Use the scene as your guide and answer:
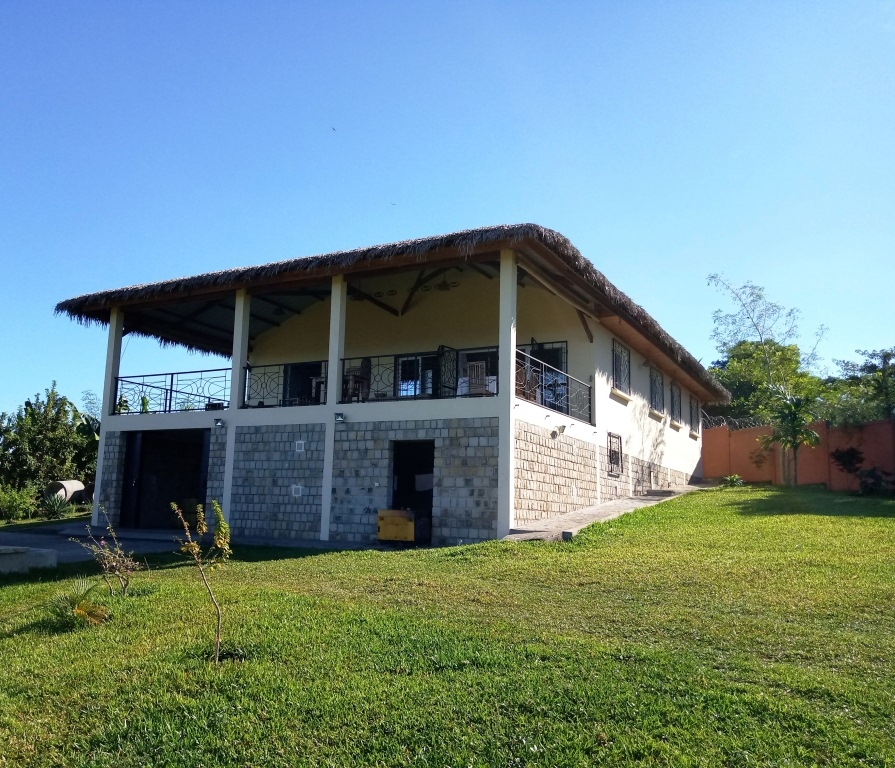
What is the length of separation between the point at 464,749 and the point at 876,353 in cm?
2949

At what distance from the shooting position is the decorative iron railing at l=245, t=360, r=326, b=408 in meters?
17.6

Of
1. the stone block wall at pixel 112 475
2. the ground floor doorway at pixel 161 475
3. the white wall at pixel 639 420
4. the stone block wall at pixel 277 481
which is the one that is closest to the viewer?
the stone block wall at pixel 277 481

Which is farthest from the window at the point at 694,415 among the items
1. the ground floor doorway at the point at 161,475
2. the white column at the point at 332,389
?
the ground floor doorway at the point at 161,475

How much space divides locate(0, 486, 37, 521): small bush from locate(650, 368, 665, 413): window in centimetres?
1560

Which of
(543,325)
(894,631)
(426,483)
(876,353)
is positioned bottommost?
(894,631)

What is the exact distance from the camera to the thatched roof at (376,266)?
11945 millimetres

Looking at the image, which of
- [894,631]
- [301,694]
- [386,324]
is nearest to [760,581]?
[894,631]

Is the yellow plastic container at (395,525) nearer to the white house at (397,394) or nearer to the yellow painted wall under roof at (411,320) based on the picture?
the white house at (397,394)

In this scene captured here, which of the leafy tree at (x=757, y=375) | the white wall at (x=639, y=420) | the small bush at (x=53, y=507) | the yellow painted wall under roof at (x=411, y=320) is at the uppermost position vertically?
the leafy tree at (x=757, y=375)

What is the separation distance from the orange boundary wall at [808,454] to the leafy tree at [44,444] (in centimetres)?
1899

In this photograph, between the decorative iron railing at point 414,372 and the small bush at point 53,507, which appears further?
the small bush at point 53,507

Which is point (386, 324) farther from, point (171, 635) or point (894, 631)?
point (894, 631)

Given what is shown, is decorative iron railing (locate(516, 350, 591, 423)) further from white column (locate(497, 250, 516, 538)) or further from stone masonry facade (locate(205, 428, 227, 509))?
stone masonry facade (locate(205, 428, 227, 509))

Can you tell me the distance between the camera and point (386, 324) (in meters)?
17.0
